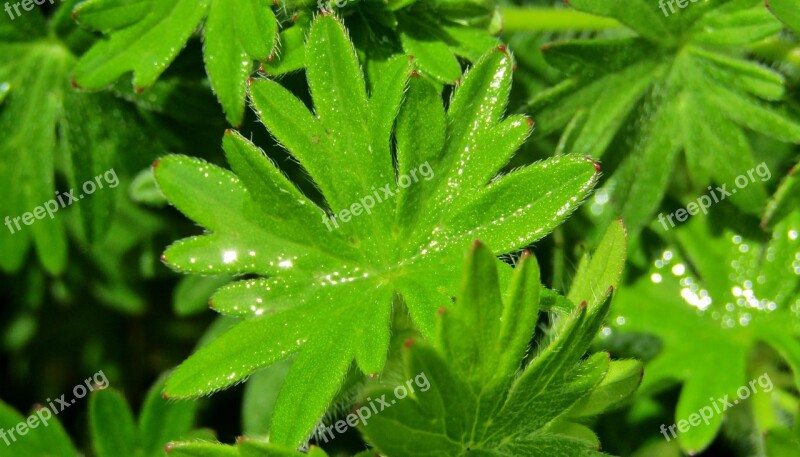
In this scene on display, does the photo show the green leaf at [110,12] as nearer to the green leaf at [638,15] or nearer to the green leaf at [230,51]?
the green leaf at [230,51]

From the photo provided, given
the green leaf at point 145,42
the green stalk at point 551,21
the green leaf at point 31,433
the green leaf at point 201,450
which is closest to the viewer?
the green leaf at point 201,450

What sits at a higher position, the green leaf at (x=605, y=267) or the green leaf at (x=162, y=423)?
the green leaf at (x=605, y=267)

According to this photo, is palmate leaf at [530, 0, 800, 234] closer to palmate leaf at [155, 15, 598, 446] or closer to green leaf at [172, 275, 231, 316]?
palmate leaf at [155, 15, 598, 446]

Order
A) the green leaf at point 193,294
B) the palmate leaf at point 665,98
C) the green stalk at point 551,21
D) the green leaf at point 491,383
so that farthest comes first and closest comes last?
the green leaf at point 193,294, the green stalk at point 551,21, the palmate leaf at point 665,98, the green leaf at point 491,383

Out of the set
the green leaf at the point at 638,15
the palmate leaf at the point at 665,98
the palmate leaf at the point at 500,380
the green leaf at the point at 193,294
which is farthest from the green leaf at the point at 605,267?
the green leaf at the point at 193,294

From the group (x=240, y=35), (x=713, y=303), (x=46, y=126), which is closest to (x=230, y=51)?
(x=240, y=35)

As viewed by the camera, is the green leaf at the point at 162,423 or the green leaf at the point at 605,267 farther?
the green leaf at the point at 162,423
